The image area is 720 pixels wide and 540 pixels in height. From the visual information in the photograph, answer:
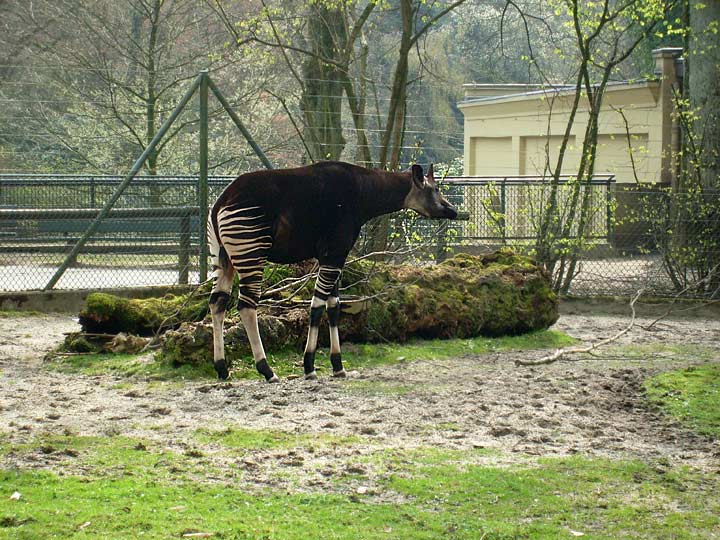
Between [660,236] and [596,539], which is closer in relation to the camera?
[596,539]

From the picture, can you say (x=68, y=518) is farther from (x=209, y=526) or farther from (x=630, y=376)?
(x=630, y=376)

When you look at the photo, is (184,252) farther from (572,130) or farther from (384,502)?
(572,130)

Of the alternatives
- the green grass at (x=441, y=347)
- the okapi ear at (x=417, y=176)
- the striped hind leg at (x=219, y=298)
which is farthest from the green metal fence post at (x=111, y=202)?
the okapi ear at (x=417, y=176)

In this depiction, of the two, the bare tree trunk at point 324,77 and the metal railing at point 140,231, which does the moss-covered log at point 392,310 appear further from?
the bare tree trunk at point 324,77

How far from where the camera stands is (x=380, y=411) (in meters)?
7.04

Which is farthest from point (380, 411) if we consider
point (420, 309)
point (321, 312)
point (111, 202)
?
point (111, 202)

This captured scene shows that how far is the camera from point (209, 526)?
4.44 metres

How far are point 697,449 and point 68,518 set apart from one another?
3659mm

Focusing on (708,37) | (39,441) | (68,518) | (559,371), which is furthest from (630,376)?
(708,37)

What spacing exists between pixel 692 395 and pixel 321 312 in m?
2.91

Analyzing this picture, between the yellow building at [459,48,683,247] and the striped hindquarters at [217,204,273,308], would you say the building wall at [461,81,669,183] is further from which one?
the striped hindquarters at [217,204,273,308]

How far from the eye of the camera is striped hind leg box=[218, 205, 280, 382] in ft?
26.3

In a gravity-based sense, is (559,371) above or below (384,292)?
below

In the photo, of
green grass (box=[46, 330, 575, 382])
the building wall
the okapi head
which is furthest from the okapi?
the building wall
